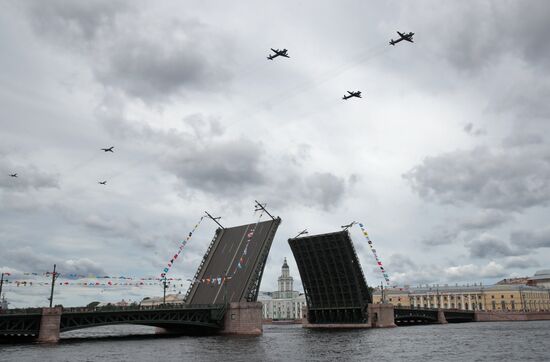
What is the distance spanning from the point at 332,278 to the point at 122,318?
26489mm

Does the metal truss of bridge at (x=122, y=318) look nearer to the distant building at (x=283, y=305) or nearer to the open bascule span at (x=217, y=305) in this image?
the open bascule span at (x=217, y=305)

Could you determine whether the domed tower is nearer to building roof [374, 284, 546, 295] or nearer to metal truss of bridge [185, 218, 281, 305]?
building roof [374, 284, 546, 295]

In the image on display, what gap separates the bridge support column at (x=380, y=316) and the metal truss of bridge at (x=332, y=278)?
2.71 feet

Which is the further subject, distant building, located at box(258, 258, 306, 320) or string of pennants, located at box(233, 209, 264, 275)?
distant building, located at box(258, 258, 306, 320)

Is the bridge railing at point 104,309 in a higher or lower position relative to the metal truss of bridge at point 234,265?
lower

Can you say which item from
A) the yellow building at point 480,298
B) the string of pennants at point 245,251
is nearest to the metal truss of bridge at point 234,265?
the string of pennants at point 245,251

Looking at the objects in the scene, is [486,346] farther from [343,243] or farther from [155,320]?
[155,320]

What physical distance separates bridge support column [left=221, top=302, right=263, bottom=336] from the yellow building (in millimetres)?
66744

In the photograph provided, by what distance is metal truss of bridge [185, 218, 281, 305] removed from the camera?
5641cm

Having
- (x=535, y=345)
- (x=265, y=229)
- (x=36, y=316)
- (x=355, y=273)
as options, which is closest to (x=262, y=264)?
(x=265, y=229)

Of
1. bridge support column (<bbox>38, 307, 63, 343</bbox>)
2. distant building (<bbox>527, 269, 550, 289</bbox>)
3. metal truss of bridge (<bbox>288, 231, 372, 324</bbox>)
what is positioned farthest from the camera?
distant building (<bbox>527, 269, 550, 289</bbox>)

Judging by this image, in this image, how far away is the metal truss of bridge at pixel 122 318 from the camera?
44812 mm

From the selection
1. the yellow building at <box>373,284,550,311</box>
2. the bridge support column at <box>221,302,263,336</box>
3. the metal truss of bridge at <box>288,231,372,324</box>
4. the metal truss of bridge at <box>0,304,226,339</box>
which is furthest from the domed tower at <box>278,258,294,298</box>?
the bridge support column at <box>221,302,263,336</box>

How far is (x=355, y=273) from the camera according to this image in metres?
64.0
